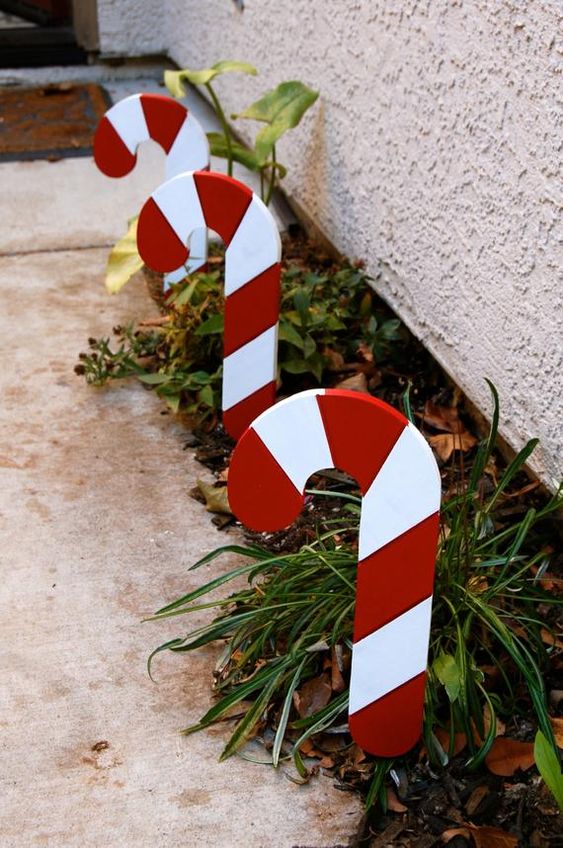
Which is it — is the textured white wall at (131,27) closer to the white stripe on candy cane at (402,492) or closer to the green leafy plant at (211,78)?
the green leafy plant at (211,78)

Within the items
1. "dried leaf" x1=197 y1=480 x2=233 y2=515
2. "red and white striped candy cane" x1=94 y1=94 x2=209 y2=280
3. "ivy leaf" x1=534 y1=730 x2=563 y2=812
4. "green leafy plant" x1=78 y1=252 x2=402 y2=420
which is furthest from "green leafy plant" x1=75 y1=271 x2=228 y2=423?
"ivy leaf" x1=534 y1=730 x2=563 y2=812

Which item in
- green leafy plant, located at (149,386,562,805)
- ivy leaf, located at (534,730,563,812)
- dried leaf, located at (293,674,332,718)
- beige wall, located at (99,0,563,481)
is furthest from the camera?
beige wall, located at (99,0,563,481)

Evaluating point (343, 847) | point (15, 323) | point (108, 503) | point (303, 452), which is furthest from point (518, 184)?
point (15, 323)

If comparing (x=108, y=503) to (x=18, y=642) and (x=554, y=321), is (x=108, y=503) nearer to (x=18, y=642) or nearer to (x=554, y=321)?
(x=18, y=642)

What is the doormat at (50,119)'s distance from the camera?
5445 mm

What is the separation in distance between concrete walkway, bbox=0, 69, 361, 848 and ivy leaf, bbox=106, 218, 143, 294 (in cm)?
31

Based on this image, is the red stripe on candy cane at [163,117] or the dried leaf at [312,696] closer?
the dried leaf at [312,696]

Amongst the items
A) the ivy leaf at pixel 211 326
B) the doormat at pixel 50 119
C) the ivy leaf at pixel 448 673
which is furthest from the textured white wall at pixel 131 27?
the ivy leaf at pixel 448 673

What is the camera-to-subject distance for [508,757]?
224cm

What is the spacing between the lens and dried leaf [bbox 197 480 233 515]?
9.89 feet

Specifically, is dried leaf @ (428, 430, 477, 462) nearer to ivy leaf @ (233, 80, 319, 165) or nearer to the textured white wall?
ivy leaf @ (233, 80, 319, 165)

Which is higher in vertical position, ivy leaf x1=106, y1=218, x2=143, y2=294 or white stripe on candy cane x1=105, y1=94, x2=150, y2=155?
white stripe on candy cane x1=105, y1=94, x2=150, y2=155

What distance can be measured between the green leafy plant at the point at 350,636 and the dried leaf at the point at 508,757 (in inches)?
1.4

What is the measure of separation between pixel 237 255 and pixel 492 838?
5.43 ft
